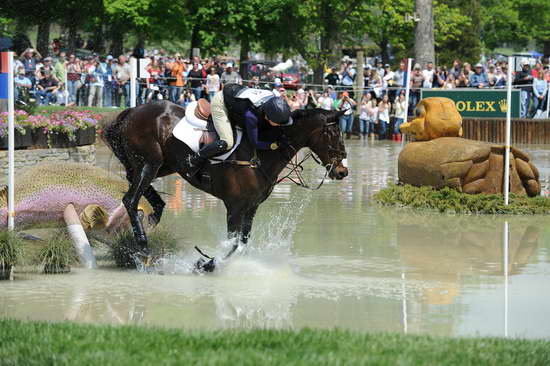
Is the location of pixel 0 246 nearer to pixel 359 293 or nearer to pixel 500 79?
pixel 359 293

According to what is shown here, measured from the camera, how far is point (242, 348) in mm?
6348

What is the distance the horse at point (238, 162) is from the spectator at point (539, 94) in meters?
20.6

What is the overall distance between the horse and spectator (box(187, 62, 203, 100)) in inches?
744

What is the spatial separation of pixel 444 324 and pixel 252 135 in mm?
2999

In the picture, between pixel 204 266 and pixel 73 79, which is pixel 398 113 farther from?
pixel 204 266

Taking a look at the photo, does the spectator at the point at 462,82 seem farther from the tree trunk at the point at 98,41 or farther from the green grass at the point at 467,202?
the tree trunk at the point at 98,41

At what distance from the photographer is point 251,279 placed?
942cm

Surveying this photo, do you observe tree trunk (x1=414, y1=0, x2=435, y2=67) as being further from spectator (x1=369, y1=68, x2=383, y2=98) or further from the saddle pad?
the saddle pad

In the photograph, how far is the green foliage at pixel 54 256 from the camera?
31.3 feet

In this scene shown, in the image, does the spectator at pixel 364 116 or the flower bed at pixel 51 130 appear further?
the spectator at pixel 364 116

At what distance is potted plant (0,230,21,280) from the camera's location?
919cm

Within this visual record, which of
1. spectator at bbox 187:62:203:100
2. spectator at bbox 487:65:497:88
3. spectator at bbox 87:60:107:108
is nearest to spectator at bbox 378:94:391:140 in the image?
spectator at bbox 487:65:497:88

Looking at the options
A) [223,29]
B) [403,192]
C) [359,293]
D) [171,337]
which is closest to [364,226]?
[403,192]

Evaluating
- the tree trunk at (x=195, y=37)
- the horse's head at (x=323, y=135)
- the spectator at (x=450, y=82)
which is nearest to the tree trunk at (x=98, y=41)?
the tree trunk at (x=195, y=37)
